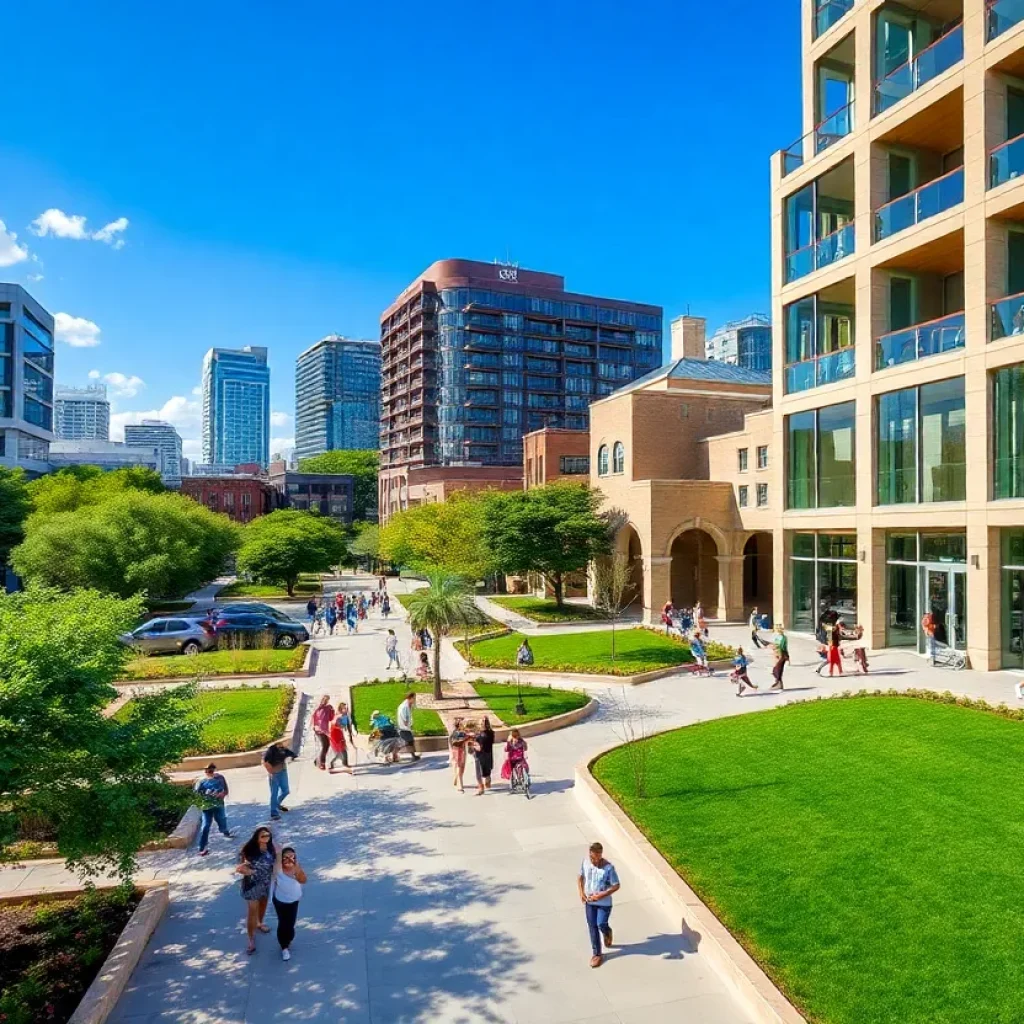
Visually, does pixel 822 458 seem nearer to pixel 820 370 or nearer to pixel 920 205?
pixel 820 370

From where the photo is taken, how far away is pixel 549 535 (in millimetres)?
38438

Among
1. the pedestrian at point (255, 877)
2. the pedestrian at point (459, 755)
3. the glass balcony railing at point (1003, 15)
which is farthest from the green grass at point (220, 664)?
the glass balcony railing at point (1003, 15)

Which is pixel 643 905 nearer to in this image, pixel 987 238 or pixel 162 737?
pixel 162 737

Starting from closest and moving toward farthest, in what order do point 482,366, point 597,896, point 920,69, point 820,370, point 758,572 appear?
1. point 597,896
2. point 920,69
3. point 820,370
4. point 758,572
5. point 482,366

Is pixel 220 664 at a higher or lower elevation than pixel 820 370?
lower

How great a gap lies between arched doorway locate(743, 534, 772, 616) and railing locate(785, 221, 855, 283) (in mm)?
15210

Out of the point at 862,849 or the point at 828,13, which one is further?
the point at 828,13

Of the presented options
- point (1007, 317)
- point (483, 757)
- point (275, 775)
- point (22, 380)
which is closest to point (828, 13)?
point (1007, 317)

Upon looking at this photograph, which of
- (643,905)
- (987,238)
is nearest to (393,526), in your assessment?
(987,238)

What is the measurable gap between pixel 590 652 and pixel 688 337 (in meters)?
31.3

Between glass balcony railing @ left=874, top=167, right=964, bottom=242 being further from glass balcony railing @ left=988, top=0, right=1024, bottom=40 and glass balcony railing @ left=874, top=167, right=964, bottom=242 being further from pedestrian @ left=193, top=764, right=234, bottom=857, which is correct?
pedestrian @ left=193, top=764, right=234, bottom=857

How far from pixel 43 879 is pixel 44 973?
10.3ft

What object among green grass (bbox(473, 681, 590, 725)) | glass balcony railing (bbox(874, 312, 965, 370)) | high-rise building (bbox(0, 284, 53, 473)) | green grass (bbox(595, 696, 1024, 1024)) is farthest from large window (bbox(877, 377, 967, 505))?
high-rise building (bbox(0, 284, 53, 473))

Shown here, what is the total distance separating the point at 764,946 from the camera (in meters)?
7.95
